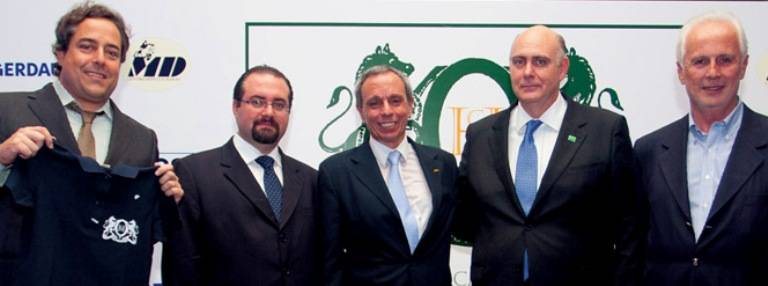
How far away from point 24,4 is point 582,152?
316 centimetres

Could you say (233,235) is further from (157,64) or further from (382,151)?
(157,64)

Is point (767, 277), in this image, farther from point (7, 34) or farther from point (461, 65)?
point (7, 34)

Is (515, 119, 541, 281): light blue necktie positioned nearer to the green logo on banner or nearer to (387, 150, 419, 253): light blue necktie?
(387, 150, 419, 253): light blue necktie

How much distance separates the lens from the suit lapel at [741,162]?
2.56 meters

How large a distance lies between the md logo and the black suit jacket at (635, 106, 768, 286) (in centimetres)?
257

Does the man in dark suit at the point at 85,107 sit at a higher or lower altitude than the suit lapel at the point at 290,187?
higher

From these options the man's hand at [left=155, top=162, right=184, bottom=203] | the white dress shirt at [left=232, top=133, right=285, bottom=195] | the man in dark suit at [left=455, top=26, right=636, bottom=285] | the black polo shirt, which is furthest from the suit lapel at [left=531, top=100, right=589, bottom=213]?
the black polo shirt

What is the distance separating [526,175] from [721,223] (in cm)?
71

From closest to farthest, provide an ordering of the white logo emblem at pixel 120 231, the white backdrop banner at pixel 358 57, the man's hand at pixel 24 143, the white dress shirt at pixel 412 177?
the man's hand at pixel 24 143 → the white logo emblem at pixel 120 231 → the white dress shirt at pixel 412 177 → the white backdrop banner at pixel 358 57

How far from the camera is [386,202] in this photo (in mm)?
2846

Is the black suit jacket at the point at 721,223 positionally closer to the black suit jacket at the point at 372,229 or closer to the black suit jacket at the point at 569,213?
the black suit jacket at the point at 569,213

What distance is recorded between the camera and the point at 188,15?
3.96 meters

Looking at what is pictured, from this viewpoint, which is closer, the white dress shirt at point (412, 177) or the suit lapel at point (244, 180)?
the suit lapel at point (244, 180)

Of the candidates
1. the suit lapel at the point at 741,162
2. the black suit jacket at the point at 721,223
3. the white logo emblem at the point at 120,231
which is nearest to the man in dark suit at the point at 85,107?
the white logo emblem at the point at 120,231
